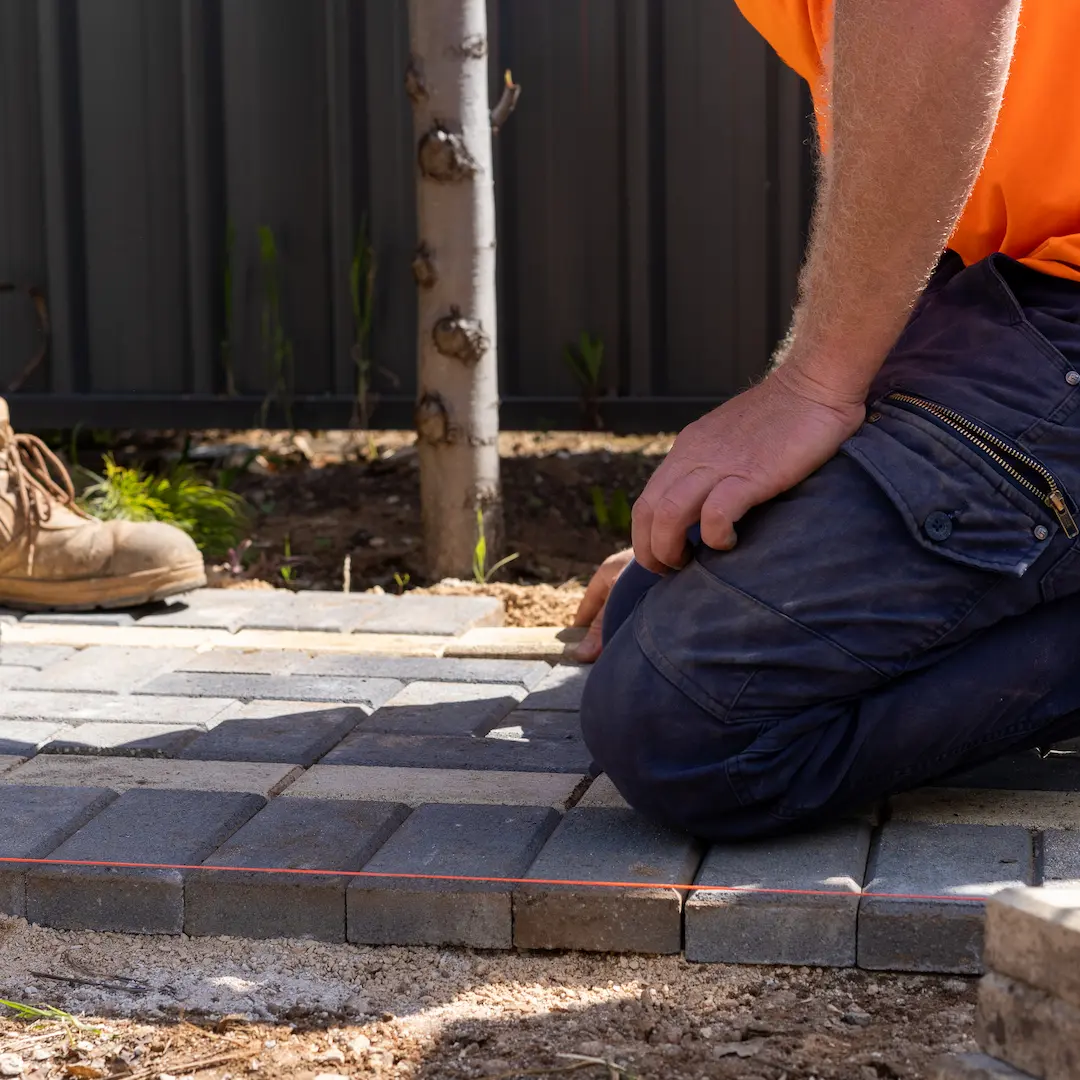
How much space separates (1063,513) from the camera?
2166 millimetres

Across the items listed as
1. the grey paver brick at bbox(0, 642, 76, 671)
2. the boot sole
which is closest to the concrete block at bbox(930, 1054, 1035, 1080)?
the grey paver brick at bbox(0, 642, 76, 671)

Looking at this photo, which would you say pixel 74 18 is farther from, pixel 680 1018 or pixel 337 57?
pixel 680 1018

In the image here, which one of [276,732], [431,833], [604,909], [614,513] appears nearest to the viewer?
[604,909]

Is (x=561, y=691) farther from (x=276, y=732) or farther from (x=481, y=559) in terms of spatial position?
(x=481, y=559)

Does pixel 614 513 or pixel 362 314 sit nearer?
A: pixel 614 513

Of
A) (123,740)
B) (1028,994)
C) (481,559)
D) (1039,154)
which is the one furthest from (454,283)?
(1028,994)

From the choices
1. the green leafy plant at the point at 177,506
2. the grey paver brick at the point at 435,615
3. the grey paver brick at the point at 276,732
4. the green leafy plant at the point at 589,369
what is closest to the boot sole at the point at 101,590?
the grey paver brick at the point at 435,615

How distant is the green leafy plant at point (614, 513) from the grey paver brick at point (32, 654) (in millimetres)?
1884

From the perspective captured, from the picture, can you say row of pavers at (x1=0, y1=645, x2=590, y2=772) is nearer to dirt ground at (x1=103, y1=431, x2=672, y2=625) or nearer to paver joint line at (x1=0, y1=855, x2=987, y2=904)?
paver joint line at (x1=0, y1=855, x2=987, y2=904)

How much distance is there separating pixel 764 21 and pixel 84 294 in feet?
11.8

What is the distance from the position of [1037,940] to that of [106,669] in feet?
7.63

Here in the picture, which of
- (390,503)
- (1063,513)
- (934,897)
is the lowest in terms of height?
(390,503)

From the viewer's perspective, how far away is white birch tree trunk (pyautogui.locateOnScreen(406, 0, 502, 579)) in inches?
164

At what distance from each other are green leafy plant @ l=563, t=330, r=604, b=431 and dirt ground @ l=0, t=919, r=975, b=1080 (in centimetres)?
341
